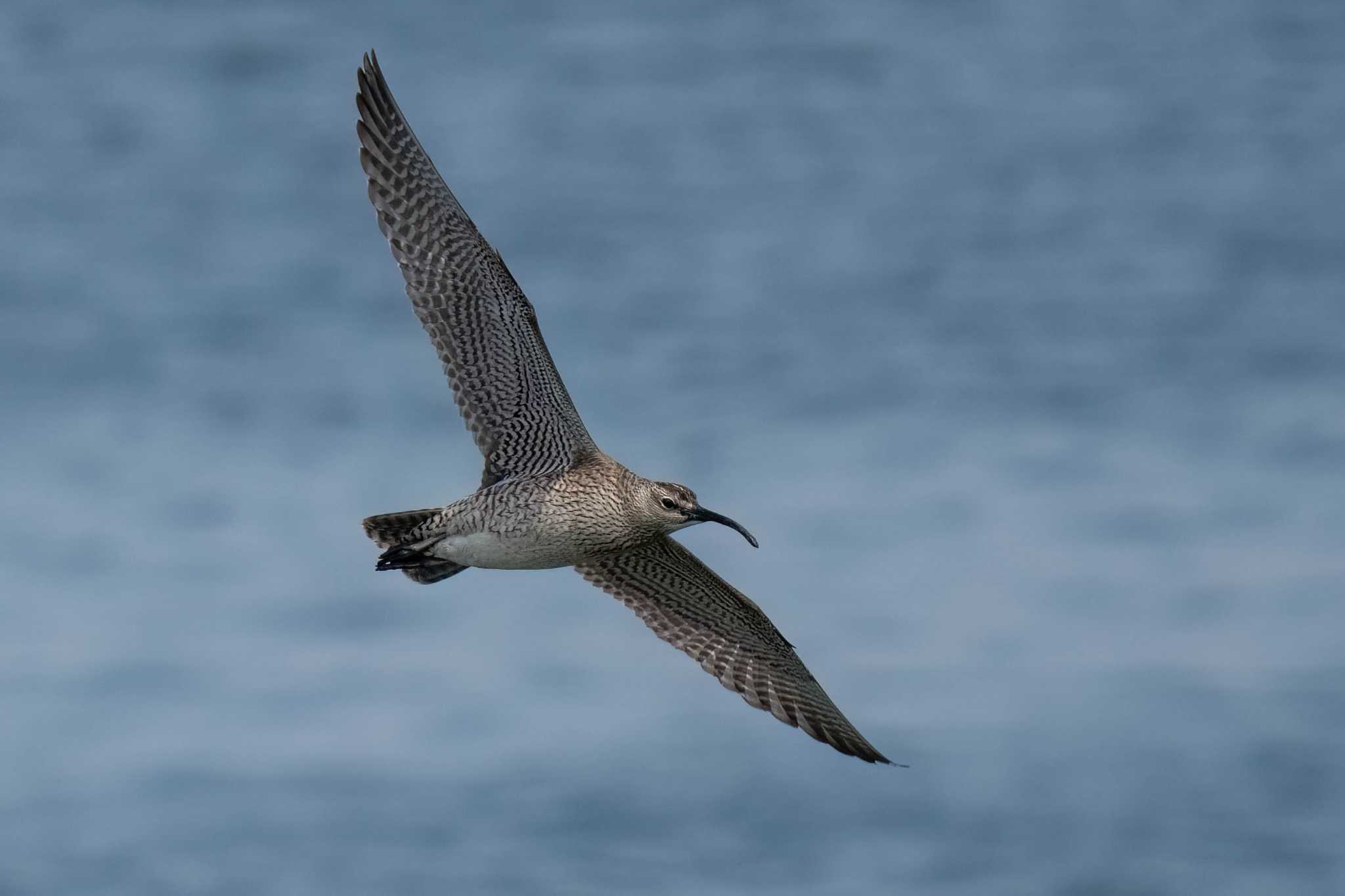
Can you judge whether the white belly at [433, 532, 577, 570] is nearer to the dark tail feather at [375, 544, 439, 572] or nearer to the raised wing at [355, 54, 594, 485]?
the dark tail feather at [375, 544, 439, 572]

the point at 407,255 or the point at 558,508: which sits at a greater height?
the point at 407,255

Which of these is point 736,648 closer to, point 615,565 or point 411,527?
point 615,565

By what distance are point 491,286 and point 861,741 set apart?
453 centimetres

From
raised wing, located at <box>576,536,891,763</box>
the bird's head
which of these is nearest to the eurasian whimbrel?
the bird's head

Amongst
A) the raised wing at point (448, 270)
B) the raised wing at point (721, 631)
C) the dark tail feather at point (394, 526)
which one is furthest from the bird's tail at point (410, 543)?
the raised wing at point (721, 631)

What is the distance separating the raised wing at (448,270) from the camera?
1733 centimetres

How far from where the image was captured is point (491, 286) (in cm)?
1736

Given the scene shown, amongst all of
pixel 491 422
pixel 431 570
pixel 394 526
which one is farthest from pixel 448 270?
pixel 431 570

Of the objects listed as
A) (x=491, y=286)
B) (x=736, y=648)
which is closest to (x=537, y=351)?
(x=491, y=286)

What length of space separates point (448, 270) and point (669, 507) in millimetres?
2354

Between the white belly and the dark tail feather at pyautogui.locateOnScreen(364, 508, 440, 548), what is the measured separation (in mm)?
311

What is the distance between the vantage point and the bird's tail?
17.5 metres

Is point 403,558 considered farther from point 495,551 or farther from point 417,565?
point 495,551

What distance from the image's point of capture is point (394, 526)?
17.7 meters
